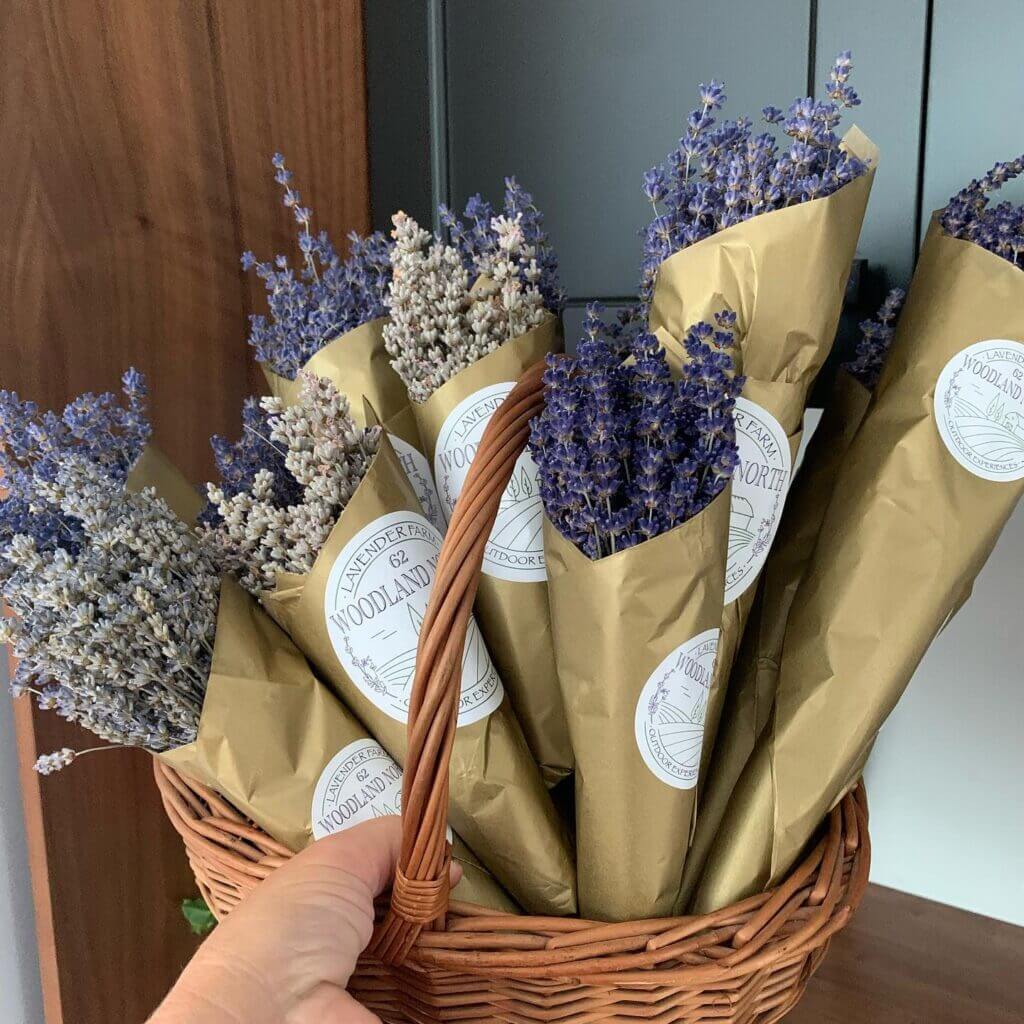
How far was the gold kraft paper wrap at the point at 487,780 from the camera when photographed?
54 cm

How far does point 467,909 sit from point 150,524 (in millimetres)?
300

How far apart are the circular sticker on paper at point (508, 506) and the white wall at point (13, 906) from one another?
1.82 feet

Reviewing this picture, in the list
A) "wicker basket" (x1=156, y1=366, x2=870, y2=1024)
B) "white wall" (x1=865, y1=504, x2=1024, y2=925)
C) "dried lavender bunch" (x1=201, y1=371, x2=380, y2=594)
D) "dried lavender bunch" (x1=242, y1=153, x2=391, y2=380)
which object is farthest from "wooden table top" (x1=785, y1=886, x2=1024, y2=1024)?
"dried lavender bunch" (x1=242, y1=153, x2=391, y2=380)

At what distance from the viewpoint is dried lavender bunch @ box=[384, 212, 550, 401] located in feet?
1.87

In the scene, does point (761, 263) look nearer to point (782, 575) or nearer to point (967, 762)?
point (782, 575)

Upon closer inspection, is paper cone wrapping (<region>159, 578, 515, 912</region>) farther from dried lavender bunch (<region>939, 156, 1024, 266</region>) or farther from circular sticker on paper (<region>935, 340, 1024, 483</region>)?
dried lavender bunch (<region>939, 156, 1024, 266</region>)

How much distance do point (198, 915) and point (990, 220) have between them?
2.91ft

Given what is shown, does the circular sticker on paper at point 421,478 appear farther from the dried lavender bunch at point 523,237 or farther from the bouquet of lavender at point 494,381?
the dried lavender bunch at point 523,237

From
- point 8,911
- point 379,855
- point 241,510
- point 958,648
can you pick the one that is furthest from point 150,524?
point 958,648

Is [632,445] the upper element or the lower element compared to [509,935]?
upper

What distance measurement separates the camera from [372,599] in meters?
0.53

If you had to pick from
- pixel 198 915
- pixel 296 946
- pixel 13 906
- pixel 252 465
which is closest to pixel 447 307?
pixel 252 465

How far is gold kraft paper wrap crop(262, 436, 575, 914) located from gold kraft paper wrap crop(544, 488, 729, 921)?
1.1 inches

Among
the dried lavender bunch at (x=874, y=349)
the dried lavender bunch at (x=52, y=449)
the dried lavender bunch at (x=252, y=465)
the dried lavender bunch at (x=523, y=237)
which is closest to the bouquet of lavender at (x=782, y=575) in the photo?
the dried lavender bunch at (x=874, y=349)
